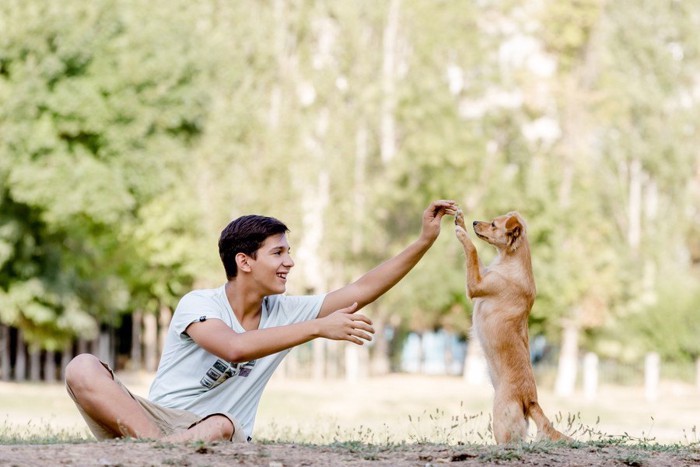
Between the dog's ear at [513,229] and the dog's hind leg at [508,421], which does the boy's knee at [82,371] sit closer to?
the dog's hind leg at [508,421]

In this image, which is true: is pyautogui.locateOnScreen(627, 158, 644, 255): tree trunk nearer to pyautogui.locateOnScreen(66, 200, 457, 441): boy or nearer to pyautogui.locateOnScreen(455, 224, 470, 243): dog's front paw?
pyautogui.locateOnScreen(455, 224, 470, 243): dog's front paw

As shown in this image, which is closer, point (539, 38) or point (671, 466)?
point (671, 466)

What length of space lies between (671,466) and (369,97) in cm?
3361

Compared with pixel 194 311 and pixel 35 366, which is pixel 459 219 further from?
pixel 35 366

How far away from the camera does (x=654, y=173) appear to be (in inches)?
1950

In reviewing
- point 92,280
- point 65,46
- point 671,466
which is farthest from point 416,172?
point 671,466

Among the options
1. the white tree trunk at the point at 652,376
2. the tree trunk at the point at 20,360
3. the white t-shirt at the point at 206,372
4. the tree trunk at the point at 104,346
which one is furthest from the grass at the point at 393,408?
the tree trunk at the point at 20,360

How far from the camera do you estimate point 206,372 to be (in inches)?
290

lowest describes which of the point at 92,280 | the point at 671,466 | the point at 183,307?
the point at 671,466

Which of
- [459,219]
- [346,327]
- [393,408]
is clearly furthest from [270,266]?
[393,408]

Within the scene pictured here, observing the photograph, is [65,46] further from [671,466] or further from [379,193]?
[671,466]

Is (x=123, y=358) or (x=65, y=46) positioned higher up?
(x=65, y=46)

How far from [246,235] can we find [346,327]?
1.07m

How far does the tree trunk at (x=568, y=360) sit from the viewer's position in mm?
41062
